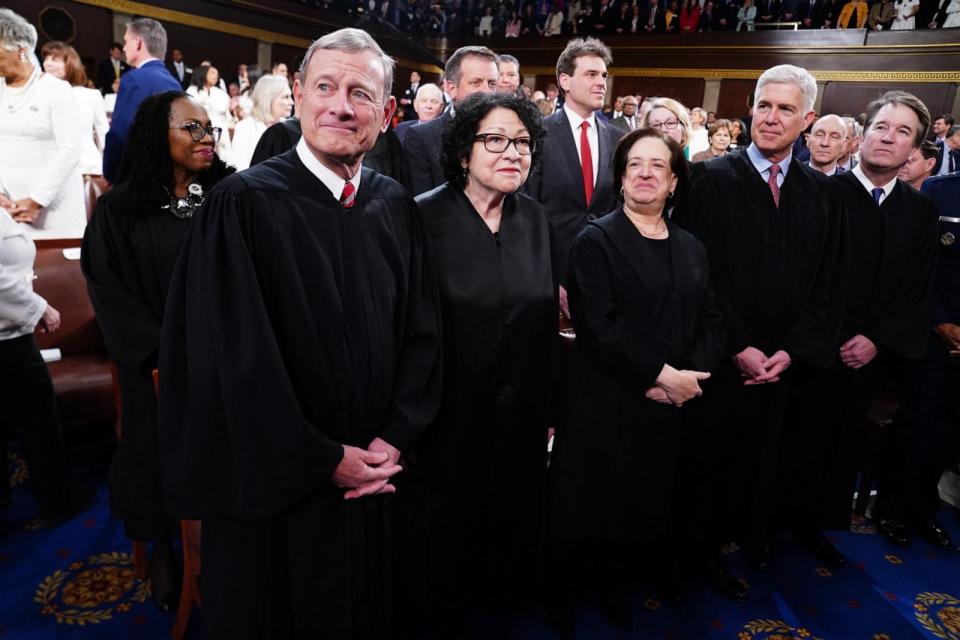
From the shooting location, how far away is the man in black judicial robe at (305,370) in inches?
59.1

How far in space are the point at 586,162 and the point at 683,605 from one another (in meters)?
2.10

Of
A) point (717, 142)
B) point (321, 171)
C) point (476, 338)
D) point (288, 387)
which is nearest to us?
point (288, 387)

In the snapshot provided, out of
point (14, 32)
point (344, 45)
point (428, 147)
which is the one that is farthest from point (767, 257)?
point (14, 32)

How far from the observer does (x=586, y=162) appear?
11.2ft

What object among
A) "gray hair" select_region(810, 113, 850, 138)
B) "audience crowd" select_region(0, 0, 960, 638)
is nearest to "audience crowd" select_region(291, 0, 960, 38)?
"gray hair" select_region(810, 113, 850, 138)

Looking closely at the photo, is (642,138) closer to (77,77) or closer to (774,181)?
(774,181)

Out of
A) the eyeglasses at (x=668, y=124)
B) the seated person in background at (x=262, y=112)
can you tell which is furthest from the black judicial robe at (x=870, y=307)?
the seated person in background at (x=262, y=112)

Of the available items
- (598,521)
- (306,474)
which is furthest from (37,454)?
(598,521)

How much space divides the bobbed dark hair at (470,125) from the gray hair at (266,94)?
3.60 meters

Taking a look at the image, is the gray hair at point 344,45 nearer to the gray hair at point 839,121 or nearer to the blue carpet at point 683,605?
the blue carpet at point 683,605

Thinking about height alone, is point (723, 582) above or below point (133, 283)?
below

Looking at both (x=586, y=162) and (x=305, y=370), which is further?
(x=586, y=162)

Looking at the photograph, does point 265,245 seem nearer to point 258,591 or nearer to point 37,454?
point 258,591

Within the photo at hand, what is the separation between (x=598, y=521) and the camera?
2.38 m
